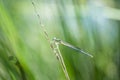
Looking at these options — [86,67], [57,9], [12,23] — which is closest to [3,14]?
[12,23]

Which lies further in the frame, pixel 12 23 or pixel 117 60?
pixel 117 60

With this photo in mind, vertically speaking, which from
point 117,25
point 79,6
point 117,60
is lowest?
point 117,60

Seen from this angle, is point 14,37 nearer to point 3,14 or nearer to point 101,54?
point 3,14

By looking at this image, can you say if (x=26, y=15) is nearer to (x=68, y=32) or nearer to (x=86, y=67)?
(x=68, y=32)

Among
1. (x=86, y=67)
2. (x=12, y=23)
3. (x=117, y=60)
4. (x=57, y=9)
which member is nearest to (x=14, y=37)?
(x=12, y=23)

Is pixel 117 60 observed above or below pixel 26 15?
below

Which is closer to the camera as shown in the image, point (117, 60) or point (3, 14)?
point (3, 14)
